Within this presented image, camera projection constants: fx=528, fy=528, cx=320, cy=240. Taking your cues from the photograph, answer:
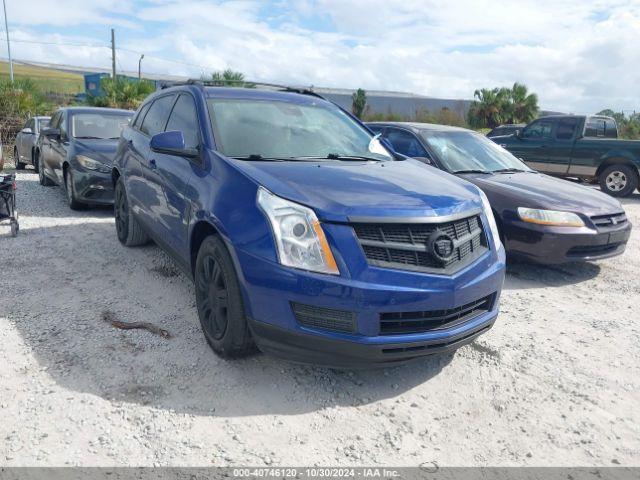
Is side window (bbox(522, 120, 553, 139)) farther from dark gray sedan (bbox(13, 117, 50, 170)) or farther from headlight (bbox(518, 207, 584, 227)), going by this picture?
dark gray sedan (bbox(13, 117, 50, 170))

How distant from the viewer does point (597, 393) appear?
3215 mm

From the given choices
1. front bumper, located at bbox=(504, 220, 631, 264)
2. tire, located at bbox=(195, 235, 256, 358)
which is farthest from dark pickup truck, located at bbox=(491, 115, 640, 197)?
tire, located at bbox=(195, 235, 256, 358)

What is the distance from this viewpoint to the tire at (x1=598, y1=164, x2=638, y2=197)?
37.3 feet

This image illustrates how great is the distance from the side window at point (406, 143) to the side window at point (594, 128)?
7.28 metres

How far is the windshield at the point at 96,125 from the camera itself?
8.18 meters

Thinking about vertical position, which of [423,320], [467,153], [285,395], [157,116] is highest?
[157,116]

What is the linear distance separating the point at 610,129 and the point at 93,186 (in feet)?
38.9

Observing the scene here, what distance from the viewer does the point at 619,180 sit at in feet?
38.0

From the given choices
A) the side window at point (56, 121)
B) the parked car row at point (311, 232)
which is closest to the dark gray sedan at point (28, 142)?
the side window at point (56, 121)

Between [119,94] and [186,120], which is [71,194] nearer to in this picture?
[186,120]

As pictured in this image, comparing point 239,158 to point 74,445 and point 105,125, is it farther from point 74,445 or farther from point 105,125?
point 105,125

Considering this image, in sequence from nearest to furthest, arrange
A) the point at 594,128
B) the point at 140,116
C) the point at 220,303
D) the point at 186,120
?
the point at 220,303 < the point at 186,120 < the point at 140,116 < the point at 594,128

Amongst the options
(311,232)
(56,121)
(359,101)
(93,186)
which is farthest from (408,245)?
(359,101)

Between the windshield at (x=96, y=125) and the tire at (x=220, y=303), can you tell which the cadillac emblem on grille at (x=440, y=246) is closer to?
the tire at (x=220, y=303)
